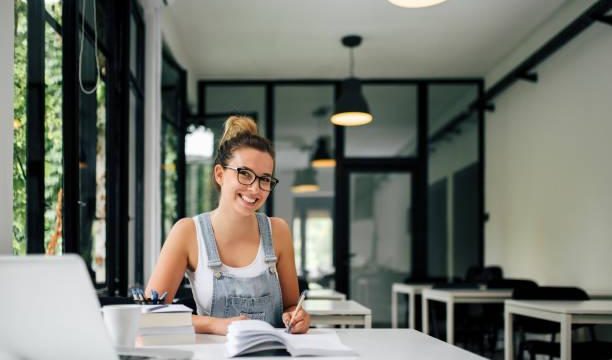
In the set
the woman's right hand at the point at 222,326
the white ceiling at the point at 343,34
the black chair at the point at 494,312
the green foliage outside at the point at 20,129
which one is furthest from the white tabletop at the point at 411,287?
the woman's right hand at the point at 222,326

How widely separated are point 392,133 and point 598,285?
374 cm

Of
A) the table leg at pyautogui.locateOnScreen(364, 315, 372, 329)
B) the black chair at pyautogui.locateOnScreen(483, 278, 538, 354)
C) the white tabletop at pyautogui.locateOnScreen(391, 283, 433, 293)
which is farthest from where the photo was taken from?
the white tabletop at pyautogui.locateOnScreen(391, 283, 433, 293)

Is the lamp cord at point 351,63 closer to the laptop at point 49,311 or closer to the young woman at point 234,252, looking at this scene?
the young woman at point 234,252

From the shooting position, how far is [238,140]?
228 centimetres

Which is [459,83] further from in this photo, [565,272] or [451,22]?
[565,272]

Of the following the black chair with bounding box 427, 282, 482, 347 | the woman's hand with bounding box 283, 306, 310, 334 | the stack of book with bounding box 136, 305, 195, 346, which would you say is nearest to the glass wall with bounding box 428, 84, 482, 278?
the black chair with bounding box 427, 282, 482, 347

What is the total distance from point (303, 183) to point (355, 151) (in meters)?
0.80

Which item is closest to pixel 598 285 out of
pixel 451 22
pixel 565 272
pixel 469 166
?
pixel 565 272

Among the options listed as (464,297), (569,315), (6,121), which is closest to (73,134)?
(6,121)

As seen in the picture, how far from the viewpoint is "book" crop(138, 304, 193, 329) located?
5.62ft

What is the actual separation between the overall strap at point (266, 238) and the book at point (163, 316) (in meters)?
0.49

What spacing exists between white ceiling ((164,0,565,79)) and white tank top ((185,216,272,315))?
3.89 metres

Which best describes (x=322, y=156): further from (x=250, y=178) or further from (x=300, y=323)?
(x=300, y=323)

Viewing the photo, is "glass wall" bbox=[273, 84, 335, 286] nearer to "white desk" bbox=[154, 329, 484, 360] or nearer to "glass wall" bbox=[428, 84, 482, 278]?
"glass wall" bbox=[428, 84, 482, 278]
